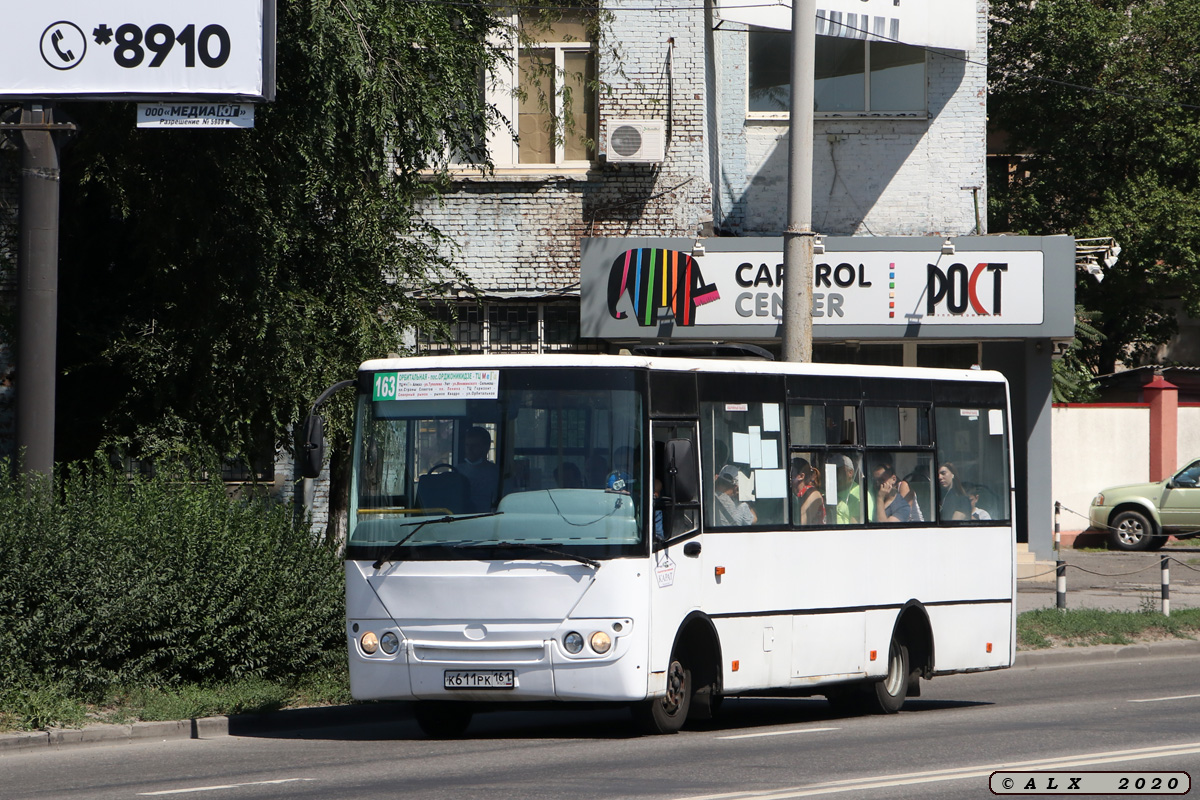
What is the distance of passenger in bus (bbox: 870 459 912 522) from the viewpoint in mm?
13000

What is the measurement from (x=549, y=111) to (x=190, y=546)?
425 inches

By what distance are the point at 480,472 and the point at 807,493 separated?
291cm

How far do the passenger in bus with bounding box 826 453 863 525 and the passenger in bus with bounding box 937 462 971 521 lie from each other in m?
1.13

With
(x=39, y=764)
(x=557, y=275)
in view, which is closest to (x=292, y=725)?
(x=39, y=764)

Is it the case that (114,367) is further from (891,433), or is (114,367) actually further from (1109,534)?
(1109,534)

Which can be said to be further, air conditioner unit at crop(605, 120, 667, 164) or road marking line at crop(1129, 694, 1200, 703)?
air conditioner unit at crop(605, 120, 667, 164)

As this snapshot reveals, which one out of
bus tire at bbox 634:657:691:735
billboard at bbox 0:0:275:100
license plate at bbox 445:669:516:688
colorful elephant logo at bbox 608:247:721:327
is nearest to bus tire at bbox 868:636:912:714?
bus tire at bbox 634:657:691:735

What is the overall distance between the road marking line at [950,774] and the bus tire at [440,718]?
3810mm

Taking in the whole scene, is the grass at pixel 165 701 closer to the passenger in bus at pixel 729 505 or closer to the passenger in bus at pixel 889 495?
the passenger in bus at pixel 729 505

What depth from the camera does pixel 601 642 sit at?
10.4m

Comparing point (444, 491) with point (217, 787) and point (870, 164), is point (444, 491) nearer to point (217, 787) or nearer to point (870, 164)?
point (217, 787)

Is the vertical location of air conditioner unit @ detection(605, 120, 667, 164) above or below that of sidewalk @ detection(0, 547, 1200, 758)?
above

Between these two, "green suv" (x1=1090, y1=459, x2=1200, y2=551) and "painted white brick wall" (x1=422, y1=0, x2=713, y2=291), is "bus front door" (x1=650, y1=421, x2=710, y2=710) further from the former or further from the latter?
"green suv" (x1=1090, y1=459, x2=1200, y2=551)

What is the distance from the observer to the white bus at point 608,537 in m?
10.5
